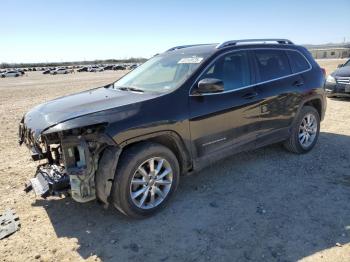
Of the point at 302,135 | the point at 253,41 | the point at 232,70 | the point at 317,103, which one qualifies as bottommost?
the point at 302,135

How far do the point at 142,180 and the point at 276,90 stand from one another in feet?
8.35

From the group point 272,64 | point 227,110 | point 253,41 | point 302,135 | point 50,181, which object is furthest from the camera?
point 302,135

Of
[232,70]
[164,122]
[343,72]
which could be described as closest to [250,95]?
[232,70]

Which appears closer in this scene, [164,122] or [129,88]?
[164,122]

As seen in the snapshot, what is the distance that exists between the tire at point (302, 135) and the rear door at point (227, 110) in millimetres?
1109

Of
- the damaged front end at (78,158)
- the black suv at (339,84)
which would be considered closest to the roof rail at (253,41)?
the damaged front end at (78,158)

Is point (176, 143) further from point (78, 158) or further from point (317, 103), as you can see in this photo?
point (317, 103)

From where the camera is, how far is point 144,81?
483cm

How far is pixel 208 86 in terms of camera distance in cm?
400

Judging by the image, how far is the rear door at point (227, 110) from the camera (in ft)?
13.7

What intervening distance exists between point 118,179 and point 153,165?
0.47 m

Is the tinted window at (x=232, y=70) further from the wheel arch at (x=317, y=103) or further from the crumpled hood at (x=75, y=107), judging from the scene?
the wheel arch at (x=317, y=103)

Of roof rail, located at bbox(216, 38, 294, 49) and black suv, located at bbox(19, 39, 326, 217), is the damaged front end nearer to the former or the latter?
black suv, located at bbox(19, 39, 326, 217)

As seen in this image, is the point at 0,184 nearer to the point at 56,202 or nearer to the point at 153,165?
the point at 56,202
